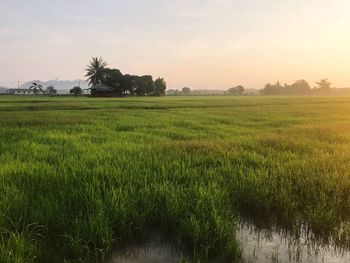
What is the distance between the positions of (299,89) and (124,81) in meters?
81.2

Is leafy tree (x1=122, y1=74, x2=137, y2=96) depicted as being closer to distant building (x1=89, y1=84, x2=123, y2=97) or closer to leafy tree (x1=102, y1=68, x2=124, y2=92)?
leafy tree (x1=102, y1=68, x2=124, y2=92)

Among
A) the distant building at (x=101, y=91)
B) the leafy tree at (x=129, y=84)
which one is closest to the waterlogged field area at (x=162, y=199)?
the distant building at (x=101, y=91)

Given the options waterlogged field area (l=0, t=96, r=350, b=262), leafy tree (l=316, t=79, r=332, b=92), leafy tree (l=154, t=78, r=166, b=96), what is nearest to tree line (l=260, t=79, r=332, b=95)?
leafy tree (l=316, t=79, r=332, b=92)

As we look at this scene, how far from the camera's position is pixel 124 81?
63.2 metres

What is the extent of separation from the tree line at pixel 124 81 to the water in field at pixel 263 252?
6064cm

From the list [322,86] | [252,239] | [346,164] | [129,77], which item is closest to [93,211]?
[252,239]

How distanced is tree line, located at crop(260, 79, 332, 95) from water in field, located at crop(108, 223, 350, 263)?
5003 inches

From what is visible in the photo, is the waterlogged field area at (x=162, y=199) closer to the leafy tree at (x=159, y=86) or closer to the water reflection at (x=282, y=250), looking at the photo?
the water reflection at (x=282, y=250)

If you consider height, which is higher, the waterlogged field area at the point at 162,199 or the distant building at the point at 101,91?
the distant building at the point at 101,91

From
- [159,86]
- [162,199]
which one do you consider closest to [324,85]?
[159,86]

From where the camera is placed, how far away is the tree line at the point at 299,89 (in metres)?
124

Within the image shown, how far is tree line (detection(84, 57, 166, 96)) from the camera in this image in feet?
207

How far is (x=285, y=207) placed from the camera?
4.17 m

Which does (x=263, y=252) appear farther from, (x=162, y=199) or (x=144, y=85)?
(x=144, y=85)
